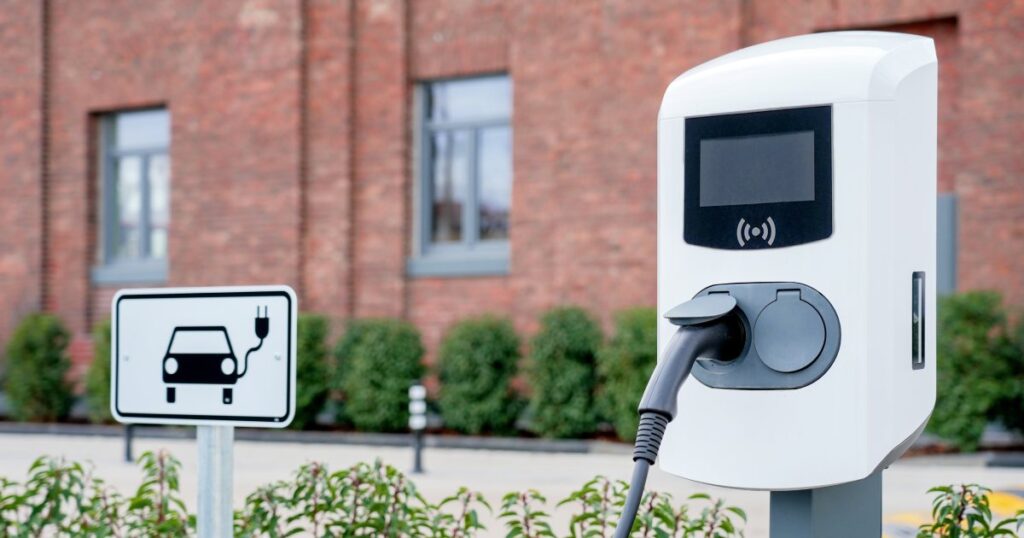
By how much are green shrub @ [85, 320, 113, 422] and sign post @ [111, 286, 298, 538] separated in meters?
13.4

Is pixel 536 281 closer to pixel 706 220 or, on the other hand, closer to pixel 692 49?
pixel 692 49

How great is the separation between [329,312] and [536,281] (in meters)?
2.73

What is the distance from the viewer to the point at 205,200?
16766 millimetres

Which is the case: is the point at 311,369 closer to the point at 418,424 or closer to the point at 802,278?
the point at 418,424

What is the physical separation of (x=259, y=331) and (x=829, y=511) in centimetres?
111

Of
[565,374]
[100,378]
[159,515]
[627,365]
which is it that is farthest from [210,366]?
[100,378]

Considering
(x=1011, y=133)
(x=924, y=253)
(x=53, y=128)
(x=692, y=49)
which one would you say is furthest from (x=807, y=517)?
(x=53, y=128)

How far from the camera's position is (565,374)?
13.2 m

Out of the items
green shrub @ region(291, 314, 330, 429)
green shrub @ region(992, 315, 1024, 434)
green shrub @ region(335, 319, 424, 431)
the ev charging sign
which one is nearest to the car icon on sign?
the ev charging sign

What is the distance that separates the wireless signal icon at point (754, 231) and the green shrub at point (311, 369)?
12.8 meters

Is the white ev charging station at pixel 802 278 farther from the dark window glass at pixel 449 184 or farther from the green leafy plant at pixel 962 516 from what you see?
the dark window glass at pixel 449 184

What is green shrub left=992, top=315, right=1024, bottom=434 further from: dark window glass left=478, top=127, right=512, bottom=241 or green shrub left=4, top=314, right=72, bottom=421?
green shrub left=4, top=314, right=72, bottom=421

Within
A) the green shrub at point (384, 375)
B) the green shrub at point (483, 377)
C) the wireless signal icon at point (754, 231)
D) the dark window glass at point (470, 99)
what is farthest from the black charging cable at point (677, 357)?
the dark window glass at point (470, 99)

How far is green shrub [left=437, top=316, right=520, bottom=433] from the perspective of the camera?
13.8m
